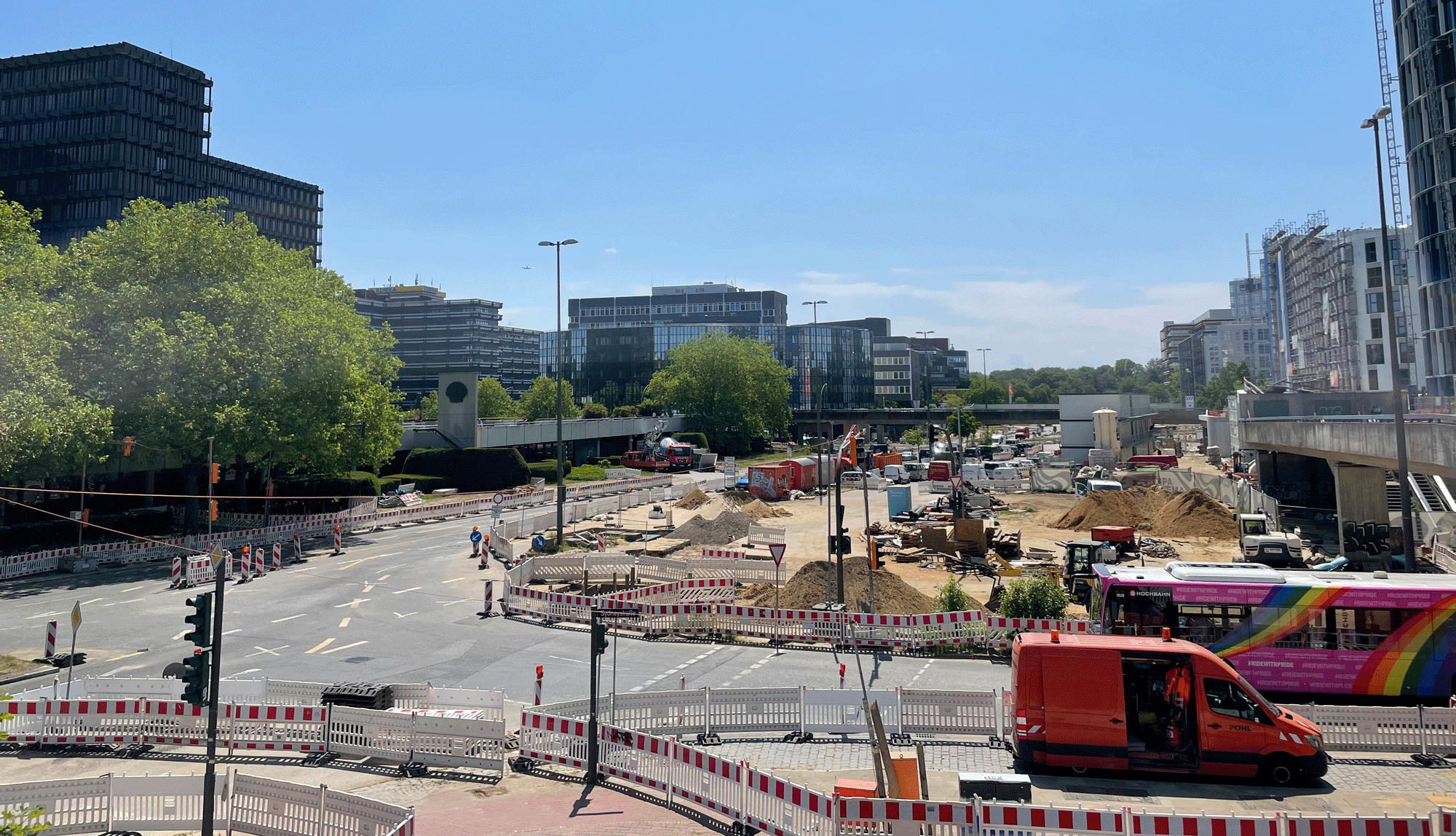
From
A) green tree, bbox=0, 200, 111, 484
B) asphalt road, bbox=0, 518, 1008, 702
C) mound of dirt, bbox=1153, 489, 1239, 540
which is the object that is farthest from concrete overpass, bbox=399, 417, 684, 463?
A: mound of dirt, bbox=1153, 489, 1239, 540

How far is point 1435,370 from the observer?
6081cm

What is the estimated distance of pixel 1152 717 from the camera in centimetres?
1356

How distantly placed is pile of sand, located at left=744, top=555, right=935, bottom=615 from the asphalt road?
363cm

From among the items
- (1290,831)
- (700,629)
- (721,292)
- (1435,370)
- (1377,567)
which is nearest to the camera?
(1290,831)

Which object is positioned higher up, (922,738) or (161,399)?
A: (161,399)

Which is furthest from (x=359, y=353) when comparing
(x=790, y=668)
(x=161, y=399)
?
(x=790, y=668)

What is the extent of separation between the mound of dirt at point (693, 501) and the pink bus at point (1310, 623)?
35670 mm

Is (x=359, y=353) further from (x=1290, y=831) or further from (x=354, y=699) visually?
(x=1290, y=831)

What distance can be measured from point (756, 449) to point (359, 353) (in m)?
77.2

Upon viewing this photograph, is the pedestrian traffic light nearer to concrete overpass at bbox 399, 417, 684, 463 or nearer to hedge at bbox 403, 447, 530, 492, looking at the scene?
concrete overpass at bbox 399, 417, 684, 463

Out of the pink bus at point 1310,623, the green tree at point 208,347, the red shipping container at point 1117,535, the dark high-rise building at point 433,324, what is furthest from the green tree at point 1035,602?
the dark high-rise building at point 433,324

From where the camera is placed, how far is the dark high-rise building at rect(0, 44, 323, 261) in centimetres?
10156

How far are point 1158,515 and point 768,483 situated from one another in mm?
25389

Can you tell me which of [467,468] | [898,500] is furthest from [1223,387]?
[467,468]
